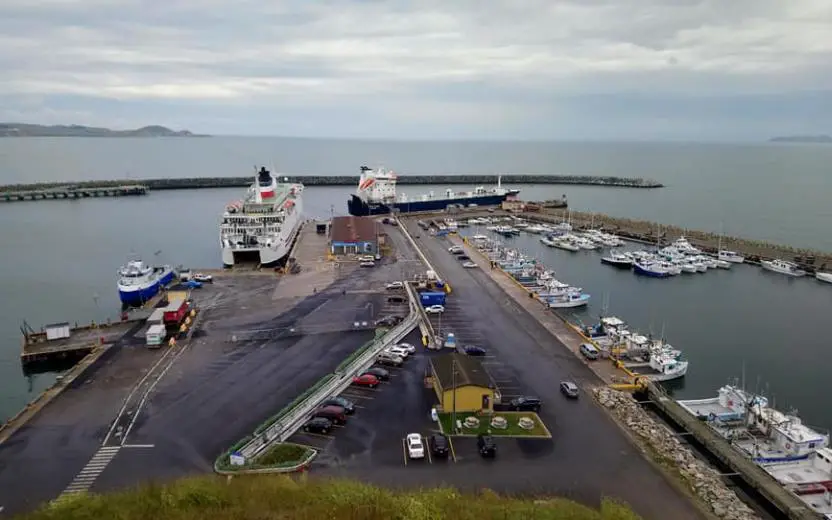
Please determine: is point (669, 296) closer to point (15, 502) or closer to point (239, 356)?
point (239, 356)

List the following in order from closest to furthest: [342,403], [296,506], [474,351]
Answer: [296,506]
[342,403]
[474,351]

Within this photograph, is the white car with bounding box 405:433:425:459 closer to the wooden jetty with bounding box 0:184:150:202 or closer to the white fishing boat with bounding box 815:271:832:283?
the white fishing boat with bounding box 815:271:832:283

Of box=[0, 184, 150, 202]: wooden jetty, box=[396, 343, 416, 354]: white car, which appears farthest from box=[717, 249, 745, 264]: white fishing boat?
box=[0, 184, 150, 202]: wooden jetty

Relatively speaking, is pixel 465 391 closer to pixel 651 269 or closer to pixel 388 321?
pixel 388 321

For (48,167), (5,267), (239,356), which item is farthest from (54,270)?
(48,167)

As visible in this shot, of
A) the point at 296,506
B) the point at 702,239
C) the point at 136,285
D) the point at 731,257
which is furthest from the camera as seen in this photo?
the point at 702,239

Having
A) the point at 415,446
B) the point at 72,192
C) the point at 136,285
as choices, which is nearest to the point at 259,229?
the point at 136,285

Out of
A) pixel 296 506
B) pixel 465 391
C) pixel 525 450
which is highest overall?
pixel 296 506
